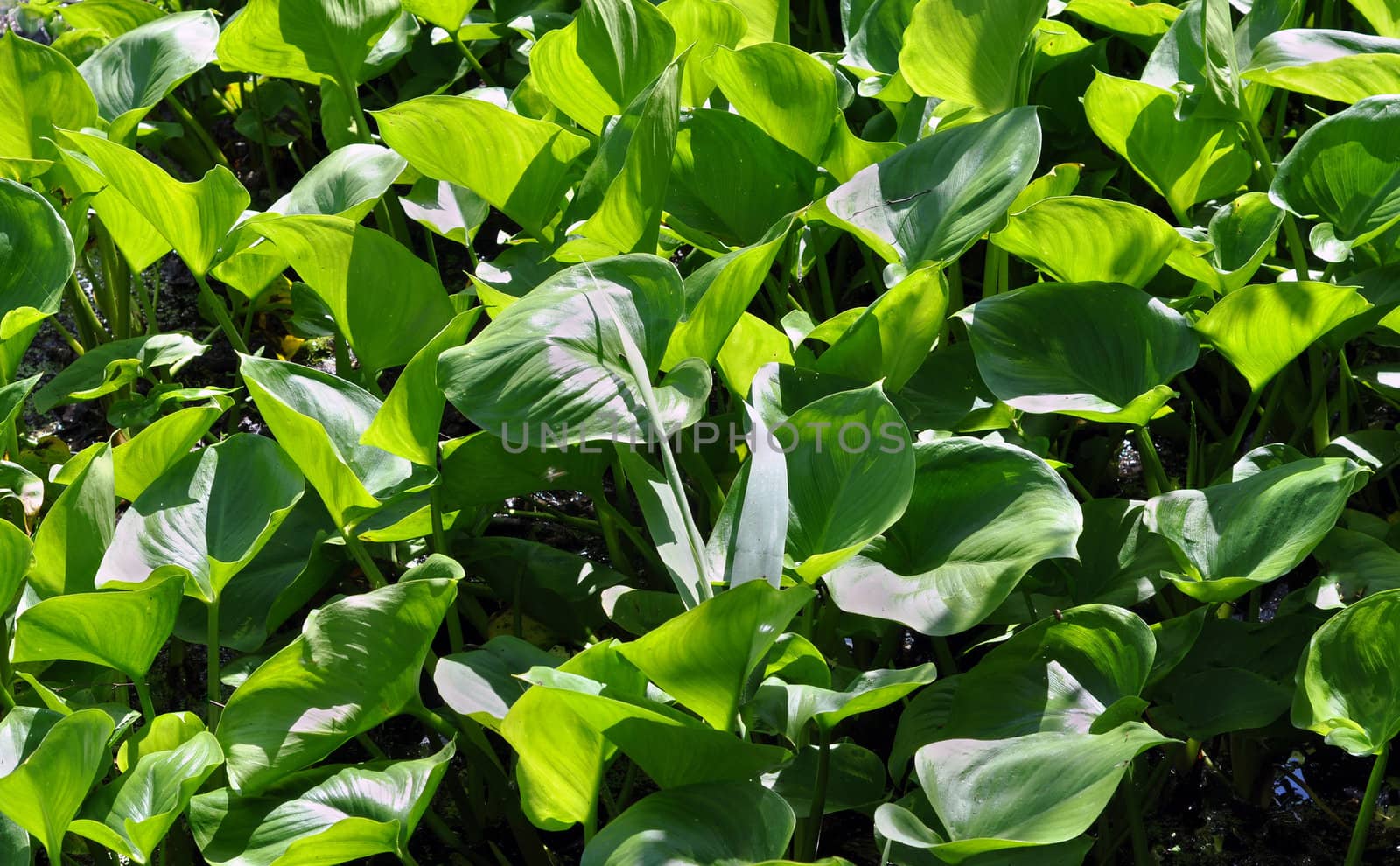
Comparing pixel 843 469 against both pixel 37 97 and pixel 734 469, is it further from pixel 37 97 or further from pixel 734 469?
pixel 37 97

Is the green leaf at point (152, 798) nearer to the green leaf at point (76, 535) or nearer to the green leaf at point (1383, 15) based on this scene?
the green leaf at point (76, 535)

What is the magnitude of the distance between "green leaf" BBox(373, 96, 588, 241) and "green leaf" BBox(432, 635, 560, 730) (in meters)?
0.39

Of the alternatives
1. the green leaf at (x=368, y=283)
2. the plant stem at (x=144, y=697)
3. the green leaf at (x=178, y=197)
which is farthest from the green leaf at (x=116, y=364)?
the plant stem at (x=144, y=697)

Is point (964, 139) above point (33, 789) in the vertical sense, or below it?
above

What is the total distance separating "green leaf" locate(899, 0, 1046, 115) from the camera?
911 millimetres

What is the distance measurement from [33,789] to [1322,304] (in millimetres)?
828

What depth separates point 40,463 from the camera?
1.26 metres

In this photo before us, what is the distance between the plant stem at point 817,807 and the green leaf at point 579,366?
21cm

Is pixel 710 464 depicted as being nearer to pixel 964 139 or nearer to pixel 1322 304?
pixel 964 139

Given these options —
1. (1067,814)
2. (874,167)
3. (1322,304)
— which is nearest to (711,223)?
(874,167)

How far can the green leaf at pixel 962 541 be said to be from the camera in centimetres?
68

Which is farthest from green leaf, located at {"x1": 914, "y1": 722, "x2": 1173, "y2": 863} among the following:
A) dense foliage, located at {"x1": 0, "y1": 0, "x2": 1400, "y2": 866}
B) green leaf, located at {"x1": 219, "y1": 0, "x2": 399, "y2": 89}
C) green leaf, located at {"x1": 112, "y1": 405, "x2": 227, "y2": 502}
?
green leaf, located at {"x1": 219, "y1": 0, "x2": 399, "y2": 89}

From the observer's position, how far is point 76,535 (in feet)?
2.80

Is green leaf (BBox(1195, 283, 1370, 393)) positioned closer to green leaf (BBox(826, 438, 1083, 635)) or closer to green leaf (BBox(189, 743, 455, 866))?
green leaf (BBox(826, 438, 1083, 635))
